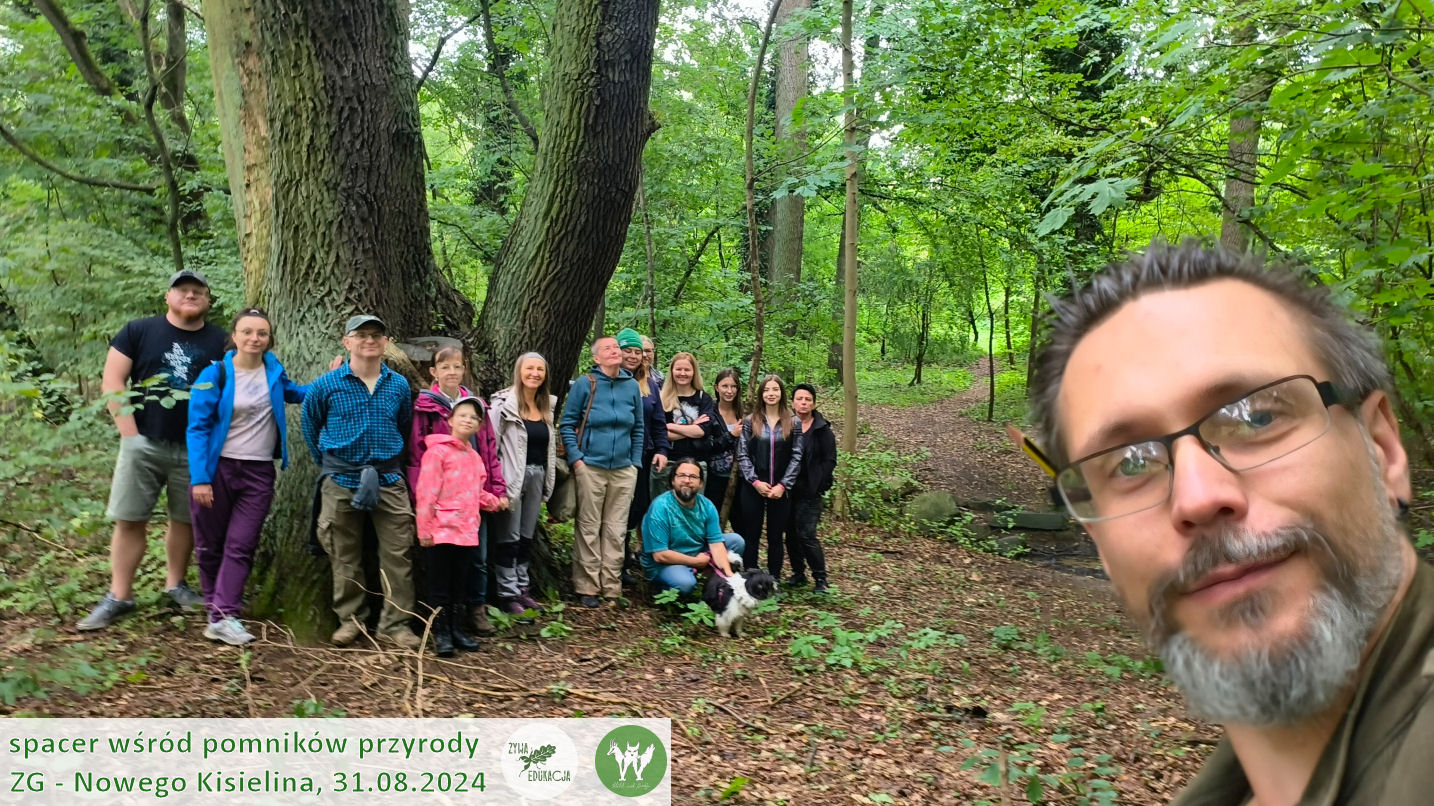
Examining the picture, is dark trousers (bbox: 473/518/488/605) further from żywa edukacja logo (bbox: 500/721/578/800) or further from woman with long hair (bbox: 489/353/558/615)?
żywa edukacja logo (bbox: 500/721/578/800)

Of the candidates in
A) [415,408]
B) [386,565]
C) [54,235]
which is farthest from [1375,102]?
[54,235]

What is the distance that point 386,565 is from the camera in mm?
4961

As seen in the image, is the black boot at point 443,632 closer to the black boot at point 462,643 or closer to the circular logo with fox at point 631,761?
the black boot at point 462,643

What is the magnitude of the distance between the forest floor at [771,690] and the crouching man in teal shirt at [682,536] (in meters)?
0.36

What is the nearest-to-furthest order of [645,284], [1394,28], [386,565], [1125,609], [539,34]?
[1125,609], [1394,28], [386,565], [539,34], [645,284]

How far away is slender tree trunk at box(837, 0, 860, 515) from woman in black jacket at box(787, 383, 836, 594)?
2.58 meters

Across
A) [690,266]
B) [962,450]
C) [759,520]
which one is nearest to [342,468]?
[759,520]

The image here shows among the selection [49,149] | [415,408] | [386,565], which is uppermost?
[49,149]

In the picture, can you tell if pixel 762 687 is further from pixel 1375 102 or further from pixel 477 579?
pixel 1375 102

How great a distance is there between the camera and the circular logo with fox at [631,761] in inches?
141

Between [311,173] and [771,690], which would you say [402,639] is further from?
[311,173]

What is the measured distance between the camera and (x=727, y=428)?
7.56m

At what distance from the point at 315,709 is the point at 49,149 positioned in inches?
294

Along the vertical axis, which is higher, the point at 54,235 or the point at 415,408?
the point at 54,235
